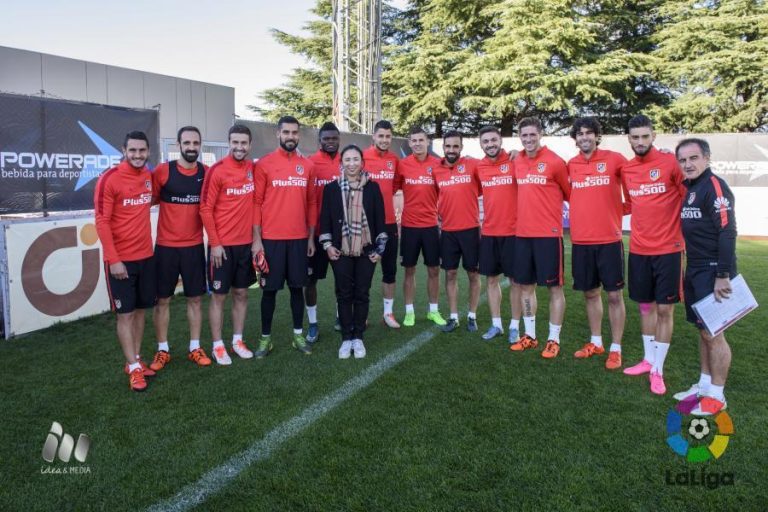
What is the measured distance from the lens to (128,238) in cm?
399

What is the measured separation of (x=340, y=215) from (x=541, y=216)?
1786 mm

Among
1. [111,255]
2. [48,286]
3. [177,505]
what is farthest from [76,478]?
[48,286]

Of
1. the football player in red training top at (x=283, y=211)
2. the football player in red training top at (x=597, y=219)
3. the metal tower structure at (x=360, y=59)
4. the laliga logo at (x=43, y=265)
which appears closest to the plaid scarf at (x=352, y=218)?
the football player in red training top at (x=283, y=211)

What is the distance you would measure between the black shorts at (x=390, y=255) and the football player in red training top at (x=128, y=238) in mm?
2307

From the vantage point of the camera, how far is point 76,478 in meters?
2.71

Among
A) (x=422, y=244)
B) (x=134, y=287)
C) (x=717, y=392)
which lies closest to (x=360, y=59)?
(x=422, y=244)

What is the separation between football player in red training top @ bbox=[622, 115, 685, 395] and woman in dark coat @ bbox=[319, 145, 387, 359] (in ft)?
6.72

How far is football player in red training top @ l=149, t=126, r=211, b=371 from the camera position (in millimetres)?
4250

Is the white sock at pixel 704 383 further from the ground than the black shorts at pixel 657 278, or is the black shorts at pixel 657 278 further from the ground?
the black shorts at pixel 657 278

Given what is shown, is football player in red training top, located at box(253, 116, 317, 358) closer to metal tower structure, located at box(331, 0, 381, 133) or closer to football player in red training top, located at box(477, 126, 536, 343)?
football player in red training top, located at box(477, 126, 536, 343)

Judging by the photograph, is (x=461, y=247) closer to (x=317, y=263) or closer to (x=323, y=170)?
(x=317, y=263)

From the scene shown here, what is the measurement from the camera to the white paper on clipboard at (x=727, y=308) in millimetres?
3299

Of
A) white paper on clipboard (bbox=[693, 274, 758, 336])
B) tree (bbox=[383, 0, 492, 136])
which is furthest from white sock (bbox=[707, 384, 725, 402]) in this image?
tree (bbox=[383, 0, 492, 136])

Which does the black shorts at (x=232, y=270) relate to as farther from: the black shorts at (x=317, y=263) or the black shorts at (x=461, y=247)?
the black shorts at (x=461, y=247)
